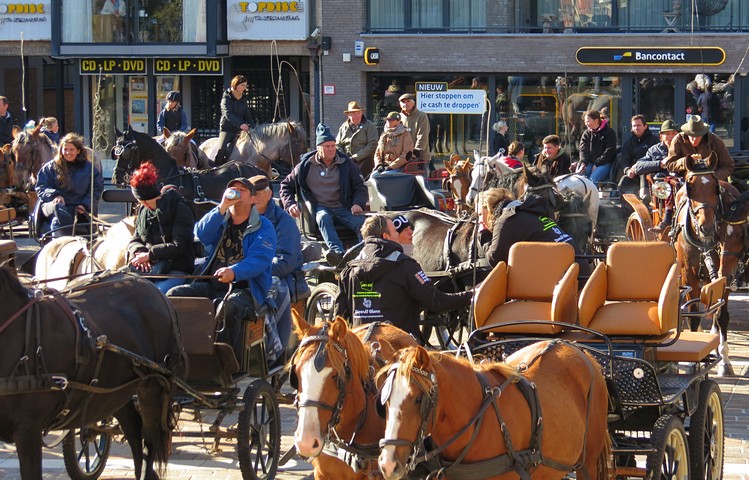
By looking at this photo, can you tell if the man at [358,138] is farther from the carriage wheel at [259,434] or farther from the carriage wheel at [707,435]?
the carriage wheel at [707,435]

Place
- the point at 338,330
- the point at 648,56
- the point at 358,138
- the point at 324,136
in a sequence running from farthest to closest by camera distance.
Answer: the point at 648,56 < the point at 358,138 < the point at 324,136 < the point at 338,330

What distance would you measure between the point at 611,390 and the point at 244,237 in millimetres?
3227

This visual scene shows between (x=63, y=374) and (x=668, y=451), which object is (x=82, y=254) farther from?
(x=668, y=451)

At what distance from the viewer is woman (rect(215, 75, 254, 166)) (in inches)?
788

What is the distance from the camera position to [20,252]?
1275 cm

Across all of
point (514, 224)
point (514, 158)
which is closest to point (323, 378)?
point (514, 224)

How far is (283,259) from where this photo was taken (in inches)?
403

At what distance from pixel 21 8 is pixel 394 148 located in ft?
54.6

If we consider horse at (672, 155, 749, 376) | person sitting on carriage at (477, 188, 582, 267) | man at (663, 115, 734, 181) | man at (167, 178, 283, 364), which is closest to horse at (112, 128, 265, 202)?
man at (663, 115, 734, 181)

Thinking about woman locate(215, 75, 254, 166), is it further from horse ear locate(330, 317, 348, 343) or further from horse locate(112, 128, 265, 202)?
horse ear locate(330, 317, 348, 343)

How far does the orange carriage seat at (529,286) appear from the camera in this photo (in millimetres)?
8172

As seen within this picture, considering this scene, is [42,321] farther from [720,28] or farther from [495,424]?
[720,28]

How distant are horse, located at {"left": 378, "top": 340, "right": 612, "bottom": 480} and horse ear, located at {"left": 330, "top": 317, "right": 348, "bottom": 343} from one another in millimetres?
587

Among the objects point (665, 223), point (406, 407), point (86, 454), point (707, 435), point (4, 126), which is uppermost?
point (4, 126)
